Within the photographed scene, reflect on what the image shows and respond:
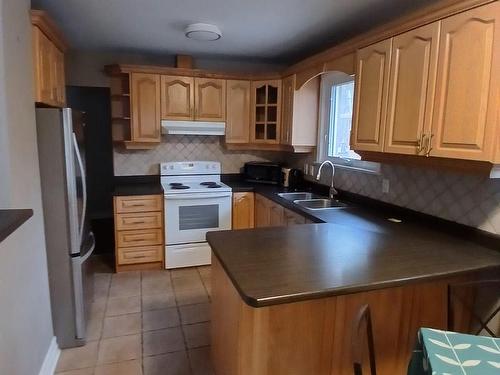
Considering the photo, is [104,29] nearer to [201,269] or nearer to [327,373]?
[201,269]

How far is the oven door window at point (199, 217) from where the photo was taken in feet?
11.5

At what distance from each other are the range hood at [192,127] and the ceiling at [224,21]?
2.50 feet

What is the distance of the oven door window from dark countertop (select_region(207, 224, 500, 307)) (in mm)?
1642

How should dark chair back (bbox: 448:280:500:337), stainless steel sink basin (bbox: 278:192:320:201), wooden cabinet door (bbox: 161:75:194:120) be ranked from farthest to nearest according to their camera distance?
wooden cabinet door (bbox: 161:75:194:120) < stainless steel sink basin (bbox: 278:192:320:201) < dark chair back (bbox: 448:280:500:337)

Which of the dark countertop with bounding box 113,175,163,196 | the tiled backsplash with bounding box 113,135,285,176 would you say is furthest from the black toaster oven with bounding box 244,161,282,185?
the dark countertop with bounding box 113,175,163,196

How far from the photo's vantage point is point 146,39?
3.12 metres

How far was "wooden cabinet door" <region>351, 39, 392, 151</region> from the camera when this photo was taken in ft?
6.81

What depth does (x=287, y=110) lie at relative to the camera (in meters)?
3.56

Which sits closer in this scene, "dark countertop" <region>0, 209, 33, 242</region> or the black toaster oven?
"dark countertop" <region>0, 209, 33, 242</region>

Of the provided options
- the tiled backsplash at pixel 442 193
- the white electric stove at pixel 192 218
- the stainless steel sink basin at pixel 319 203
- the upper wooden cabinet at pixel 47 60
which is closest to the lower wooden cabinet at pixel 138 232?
the white electric stove at pixel 192 218

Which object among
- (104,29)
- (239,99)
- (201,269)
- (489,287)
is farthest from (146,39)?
(489,287)

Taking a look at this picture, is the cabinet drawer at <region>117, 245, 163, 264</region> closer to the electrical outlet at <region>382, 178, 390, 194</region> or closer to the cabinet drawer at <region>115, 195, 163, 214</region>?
the cabinet drawer at <region>115, 195, 163, 214</region>

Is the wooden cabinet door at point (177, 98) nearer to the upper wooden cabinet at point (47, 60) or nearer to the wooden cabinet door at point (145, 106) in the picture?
the wooden cabinet door at point (145, 106)

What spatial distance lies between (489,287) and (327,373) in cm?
103
